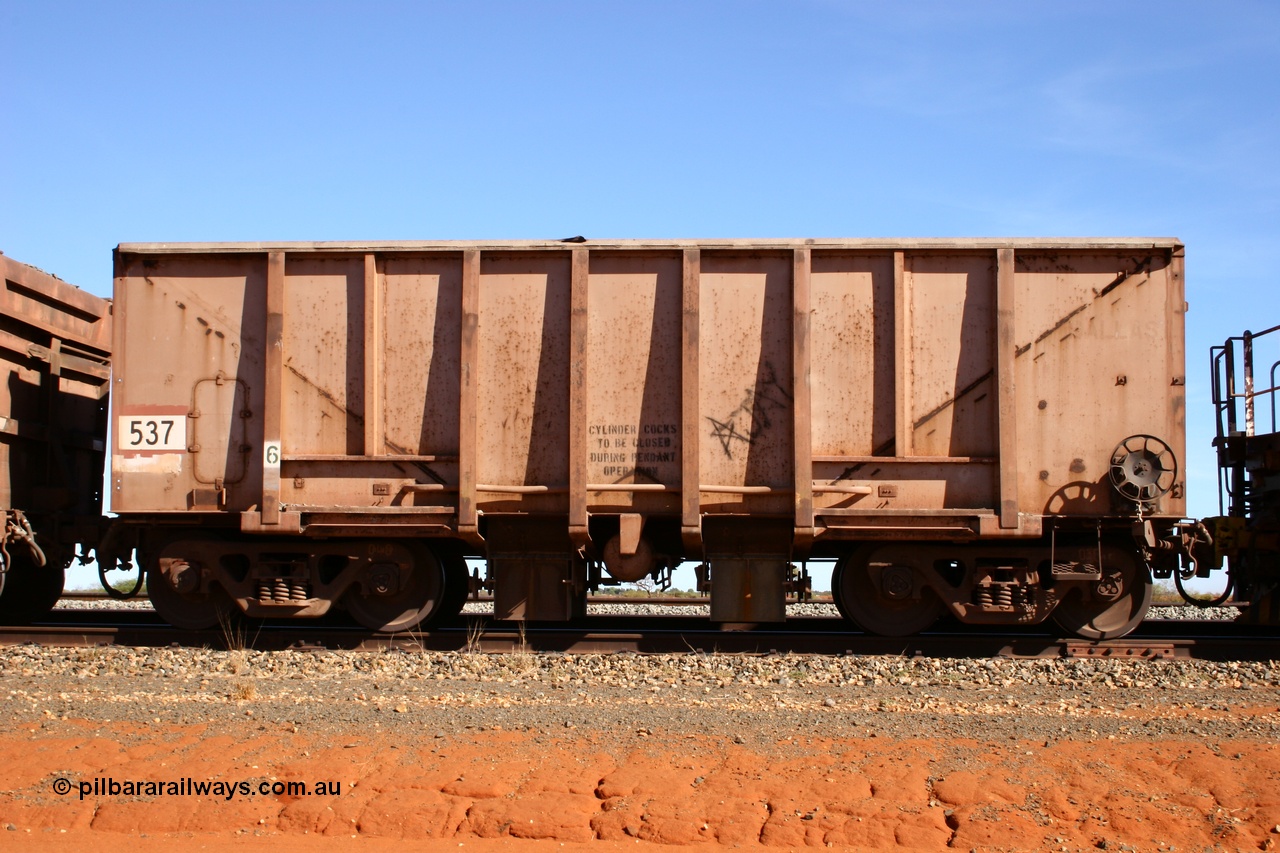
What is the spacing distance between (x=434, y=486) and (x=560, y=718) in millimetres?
3488

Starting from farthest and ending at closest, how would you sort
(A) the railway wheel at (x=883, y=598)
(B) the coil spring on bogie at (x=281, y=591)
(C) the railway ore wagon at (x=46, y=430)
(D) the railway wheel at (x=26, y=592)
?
1. (D) the railway wheel at (x=26, y=592)
2. (C) the railway ore wagon at (x=46, y=430)
3. (B) the coil spring on bogie at (x=281, y=591)
4. (A) the railway wheel at (x=883, y=598)

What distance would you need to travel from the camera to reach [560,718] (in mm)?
6504

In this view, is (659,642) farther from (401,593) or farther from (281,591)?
(281,591)

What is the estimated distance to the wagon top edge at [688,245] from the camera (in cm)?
928

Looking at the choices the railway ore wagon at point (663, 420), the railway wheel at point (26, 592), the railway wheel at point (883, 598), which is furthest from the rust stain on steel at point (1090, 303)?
the railway wheel at point (26, 592)

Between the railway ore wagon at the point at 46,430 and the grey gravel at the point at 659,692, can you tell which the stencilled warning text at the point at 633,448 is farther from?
the railway ore wagon at the point at 46,430

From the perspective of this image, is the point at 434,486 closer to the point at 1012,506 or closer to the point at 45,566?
the point at 45,566

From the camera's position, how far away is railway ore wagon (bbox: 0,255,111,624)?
10.2 meters

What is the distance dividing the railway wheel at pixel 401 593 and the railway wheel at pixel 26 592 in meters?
3.68

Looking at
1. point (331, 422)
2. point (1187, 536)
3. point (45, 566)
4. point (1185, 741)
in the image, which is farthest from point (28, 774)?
point (1187, 536)

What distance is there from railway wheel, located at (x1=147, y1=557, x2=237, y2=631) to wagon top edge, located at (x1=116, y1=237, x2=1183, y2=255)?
9.60ft

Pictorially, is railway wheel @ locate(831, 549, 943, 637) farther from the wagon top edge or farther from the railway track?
the wagon top edge

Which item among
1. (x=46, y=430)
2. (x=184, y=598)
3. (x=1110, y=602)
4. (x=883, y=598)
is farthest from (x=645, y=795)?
(x=46, y=430)

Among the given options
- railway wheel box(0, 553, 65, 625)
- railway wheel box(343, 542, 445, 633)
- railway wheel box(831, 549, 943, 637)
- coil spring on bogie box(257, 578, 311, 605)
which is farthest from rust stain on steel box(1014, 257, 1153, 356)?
railway wheel box(0, 553, 65, 625)
